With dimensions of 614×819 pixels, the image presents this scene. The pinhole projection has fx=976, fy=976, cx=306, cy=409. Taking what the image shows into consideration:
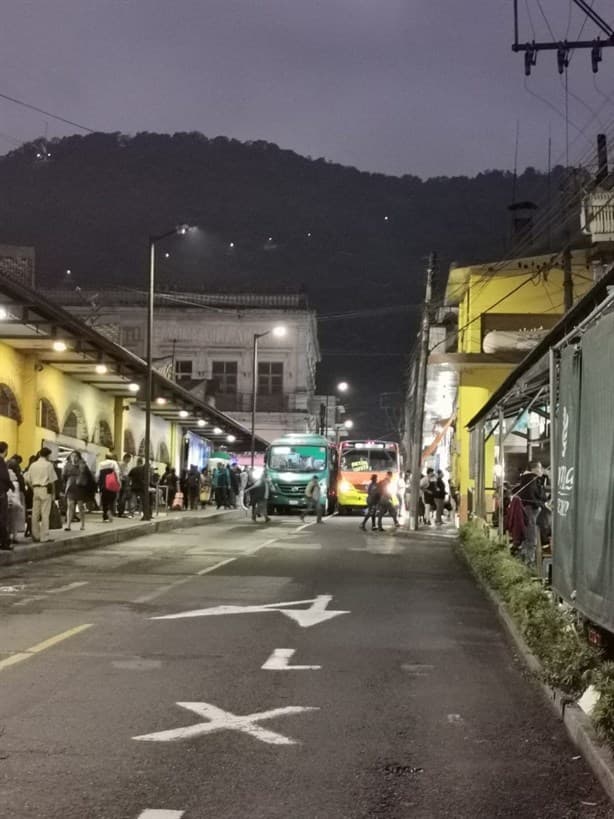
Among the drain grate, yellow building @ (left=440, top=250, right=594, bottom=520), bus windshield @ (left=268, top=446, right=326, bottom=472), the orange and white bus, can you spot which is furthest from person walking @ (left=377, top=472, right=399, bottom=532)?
the drain grate

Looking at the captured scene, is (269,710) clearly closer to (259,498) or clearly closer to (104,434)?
(259,498)

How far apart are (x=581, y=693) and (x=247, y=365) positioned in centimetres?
6679

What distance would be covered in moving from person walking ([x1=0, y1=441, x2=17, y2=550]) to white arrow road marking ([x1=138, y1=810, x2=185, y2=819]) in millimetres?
12507

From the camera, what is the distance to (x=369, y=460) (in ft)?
165

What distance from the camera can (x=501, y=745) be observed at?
665 cm

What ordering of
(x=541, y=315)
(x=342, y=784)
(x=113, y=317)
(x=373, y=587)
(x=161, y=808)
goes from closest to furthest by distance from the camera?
1. (x=161, y=808)
2. (x=342, y=784)
3. (x=373, y=587)
4. (x=541, y=315)
5. (x=113, y=317)

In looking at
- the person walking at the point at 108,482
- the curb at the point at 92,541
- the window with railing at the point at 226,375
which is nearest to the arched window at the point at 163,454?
the curb at the point at 92,541

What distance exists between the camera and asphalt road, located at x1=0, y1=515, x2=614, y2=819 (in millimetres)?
5418

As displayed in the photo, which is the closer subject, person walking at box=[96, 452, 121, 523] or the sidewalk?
the sidewalk

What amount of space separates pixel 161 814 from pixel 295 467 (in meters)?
40.4

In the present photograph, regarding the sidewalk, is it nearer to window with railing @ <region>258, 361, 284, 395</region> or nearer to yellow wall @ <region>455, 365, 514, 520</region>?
yellow wall @ <region>455, 365, 514, 520</region>

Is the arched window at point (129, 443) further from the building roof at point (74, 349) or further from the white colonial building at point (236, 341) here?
the white colonial building at point (236, 341)

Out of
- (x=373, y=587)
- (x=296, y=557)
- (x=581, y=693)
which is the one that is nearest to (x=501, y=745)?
(x=581, y=693)

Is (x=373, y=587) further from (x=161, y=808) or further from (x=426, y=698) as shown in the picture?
(x=161, y=808)
